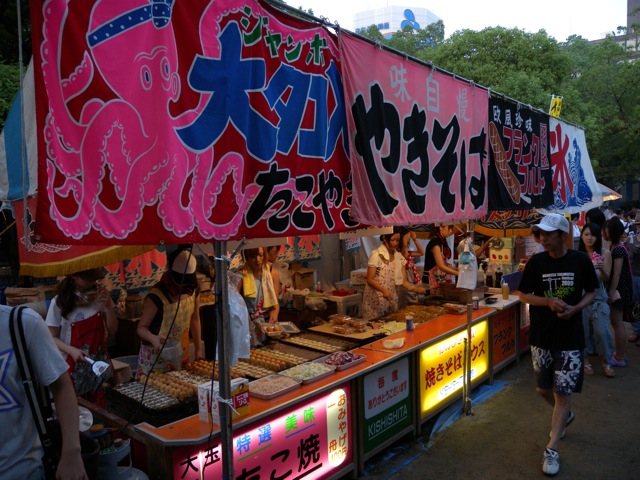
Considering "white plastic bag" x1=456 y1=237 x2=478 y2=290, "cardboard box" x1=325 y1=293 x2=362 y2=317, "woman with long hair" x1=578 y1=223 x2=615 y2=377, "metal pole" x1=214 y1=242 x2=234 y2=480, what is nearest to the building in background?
"cardboard box" x1=325 y1=293 x2=362 y2=317

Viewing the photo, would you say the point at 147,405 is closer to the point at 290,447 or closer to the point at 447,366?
the point at 290,447

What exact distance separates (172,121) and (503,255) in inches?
374

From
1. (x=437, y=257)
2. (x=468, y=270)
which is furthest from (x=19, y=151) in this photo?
(x=437, y=257)

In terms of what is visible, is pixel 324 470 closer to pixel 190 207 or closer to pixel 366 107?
pixel 190 207

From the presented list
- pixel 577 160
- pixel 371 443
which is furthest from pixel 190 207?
pixel 577 160

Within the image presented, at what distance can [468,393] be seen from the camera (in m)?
6.00

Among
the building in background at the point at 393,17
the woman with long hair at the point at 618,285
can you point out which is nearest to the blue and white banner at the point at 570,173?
the woman with long hair at the point at 618,285

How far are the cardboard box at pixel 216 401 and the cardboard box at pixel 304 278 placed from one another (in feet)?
23.9

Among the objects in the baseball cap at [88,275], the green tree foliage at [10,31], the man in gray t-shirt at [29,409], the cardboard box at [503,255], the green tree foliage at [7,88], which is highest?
the green tree foliage at [10,31]

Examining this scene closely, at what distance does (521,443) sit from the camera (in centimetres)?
518

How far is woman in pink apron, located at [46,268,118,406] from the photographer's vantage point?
413cm

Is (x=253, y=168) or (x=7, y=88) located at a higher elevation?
(x=7, y=88)

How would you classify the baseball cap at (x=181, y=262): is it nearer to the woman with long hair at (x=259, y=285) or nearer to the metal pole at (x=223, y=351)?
the metal pole at (x=223, y=351)

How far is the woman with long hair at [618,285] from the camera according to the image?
684cm
